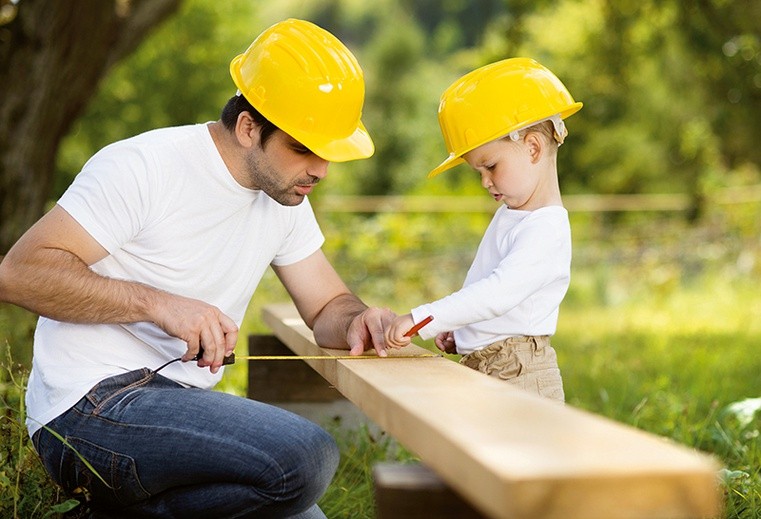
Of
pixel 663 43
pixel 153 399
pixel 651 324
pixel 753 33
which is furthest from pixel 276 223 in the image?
pixel 663 43

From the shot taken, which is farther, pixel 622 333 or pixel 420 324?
pixel 622 333

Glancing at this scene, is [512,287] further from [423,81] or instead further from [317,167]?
[423,81]

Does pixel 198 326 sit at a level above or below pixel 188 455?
above

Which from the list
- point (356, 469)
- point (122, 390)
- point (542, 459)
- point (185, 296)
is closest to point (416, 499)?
point (542, 459)

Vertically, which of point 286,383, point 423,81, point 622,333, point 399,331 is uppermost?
point 423,81

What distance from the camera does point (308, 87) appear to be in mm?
3041

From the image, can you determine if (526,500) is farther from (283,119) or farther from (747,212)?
(747,212)

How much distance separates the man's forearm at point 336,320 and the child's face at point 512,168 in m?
0.62

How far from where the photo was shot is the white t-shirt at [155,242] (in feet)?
9.48

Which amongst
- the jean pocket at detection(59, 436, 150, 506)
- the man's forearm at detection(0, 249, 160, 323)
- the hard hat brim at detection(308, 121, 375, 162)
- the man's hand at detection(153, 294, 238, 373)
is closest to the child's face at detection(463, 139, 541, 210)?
the hard hat brim at detection(308, 121, 375, 162)

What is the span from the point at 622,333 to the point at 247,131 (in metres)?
6.38

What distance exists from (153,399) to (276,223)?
854 millimetres

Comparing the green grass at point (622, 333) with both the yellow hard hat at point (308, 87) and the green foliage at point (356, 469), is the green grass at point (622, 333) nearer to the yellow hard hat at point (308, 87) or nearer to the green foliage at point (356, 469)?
the green foliage at point (356, 469)

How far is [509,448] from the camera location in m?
1.60
